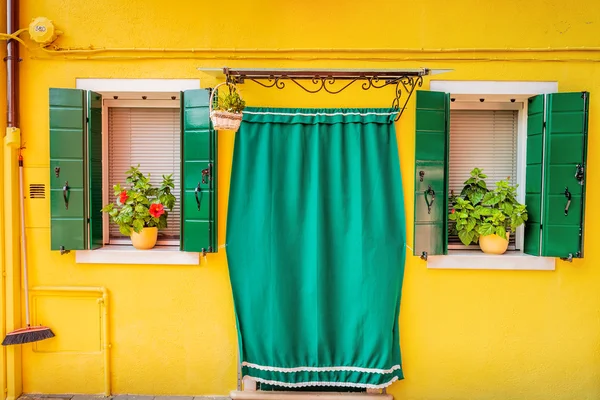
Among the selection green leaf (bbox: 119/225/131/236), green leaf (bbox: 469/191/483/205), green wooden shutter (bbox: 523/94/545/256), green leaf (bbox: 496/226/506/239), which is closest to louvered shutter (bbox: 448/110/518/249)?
green wooden shutter (bbox: 523/94/545/256)

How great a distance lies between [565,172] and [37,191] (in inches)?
176

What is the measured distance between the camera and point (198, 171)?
11.0 feet

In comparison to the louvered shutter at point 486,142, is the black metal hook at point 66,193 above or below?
below

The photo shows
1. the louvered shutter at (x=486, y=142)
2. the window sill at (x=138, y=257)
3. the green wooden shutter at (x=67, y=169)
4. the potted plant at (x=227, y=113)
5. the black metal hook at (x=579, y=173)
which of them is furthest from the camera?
→ the louvered shutter at (x=486, y=142)

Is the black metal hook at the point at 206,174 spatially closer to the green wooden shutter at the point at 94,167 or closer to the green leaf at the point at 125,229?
the green leaf at the point at 125,229

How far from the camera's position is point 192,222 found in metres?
3.38

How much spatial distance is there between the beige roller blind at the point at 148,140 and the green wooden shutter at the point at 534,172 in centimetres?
310

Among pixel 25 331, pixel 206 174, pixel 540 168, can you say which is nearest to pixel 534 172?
pixel 540 168

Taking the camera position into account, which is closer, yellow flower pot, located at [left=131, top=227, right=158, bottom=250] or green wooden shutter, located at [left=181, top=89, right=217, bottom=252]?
green wooden shutter, located at [left=181, top=89, right=217, bottom=252]

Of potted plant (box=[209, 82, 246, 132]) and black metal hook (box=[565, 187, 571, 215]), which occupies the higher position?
potted plant (box=[209, 82, 246, 132])

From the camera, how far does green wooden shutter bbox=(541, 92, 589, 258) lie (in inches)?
130

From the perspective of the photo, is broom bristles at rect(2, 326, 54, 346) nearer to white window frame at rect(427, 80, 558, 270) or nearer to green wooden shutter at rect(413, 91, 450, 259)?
green wooden shutter at rect(413, 91, 450, 259)

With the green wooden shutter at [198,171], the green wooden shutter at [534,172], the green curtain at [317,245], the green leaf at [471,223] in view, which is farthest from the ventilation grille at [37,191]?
the green wooden shutter at [534,172]

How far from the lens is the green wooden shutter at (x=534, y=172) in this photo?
11.1ft
